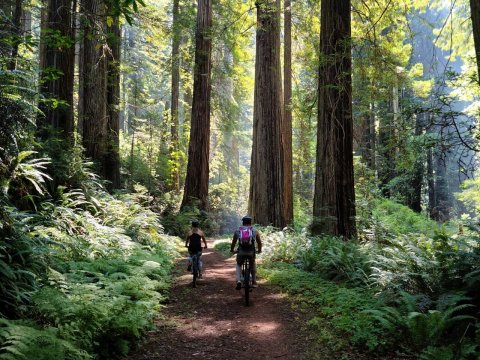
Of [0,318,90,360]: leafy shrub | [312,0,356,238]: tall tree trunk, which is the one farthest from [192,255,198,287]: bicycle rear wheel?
[0,318,90,360]: leafy shrub

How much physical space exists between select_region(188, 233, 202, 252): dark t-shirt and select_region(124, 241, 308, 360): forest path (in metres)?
0.78

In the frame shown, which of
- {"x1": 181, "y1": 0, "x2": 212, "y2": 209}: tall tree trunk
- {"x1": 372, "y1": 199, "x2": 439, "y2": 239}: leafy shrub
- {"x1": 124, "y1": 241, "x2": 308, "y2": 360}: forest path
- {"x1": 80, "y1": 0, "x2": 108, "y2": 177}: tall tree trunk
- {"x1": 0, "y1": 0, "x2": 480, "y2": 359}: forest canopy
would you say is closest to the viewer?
{"x1": 0, "y1": 0, "x2": 480, "y2": 359}: forest canopy

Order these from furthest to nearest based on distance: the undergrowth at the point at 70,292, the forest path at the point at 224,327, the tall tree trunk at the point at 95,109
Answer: the tall tree trunk at the point at 95,109 → the forest path at the point at 224,327 → the undergrowth at the point at 70,292

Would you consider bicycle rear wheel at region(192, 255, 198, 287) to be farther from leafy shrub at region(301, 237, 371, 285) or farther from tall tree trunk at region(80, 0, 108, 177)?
tall tree trunk at region(80, 0, 108, 177)

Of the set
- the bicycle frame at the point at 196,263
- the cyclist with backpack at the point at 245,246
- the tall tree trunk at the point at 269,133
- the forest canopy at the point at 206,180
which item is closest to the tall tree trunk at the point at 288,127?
the forest canopy at the point at 206,180

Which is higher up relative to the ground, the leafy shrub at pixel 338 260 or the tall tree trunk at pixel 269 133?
the tall tree trunk at pixel 269 133

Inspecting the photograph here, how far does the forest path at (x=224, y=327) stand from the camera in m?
5.05

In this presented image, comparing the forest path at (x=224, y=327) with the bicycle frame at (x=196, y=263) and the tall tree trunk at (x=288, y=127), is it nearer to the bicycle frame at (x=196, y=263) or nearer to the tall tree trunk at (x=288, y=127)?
the bicycle frame at (x=196, y=263)

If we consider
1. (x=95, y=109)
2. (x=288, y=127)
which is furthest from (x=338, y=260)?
(x=288, y=127)

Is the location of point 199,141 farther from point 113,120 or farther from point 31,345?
point 31,345

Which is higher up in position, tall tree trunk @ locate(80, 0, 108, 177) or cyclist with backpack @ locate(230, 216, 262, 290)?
tall tree trunk @ locate(80, 0, 108, 177)

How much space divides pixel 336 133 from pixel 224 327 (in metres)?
5.63

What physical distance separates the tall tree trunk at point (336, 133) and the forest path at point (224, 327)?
2.79 metres

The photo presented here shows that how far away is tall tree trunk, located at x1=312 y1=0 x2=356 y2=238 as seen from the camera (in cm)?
953
